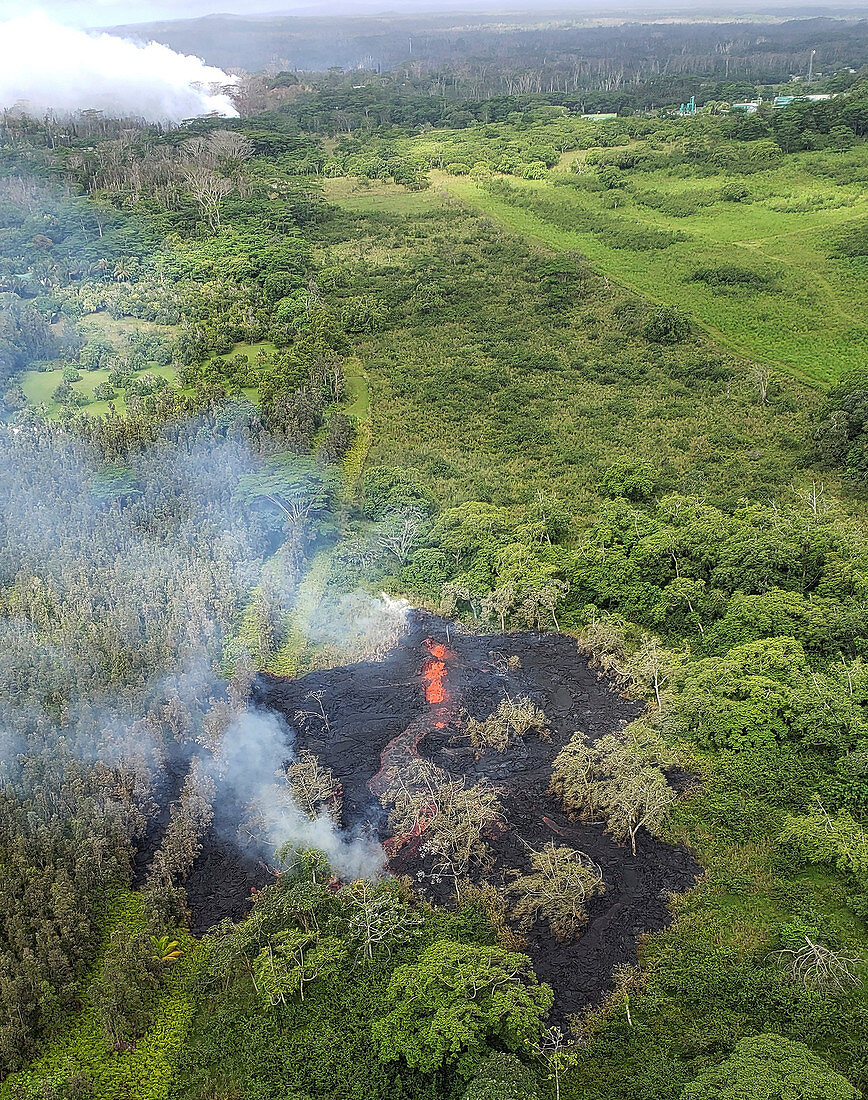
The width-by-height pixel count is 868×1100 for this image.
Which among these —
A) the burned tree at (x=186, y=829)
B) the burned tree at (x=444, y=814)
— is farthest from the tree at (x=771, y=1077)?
the burned tree at (x=186, y=829)

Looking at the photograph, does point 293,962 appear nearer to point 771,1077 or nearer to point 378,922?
point 378,922

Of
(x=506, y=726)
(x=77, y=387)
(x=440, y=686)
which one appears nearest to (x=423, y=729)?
(x=440, y=686)

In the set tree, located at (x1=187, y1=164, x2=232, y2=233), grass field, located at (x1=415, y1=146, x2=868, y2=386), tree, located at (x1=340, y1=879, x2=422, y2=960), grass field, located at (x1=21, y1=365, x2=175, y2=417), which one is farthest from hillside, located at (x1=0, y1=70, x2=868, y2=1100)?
tree, located at (x1=187, y1=164, x2=232, y2=233)

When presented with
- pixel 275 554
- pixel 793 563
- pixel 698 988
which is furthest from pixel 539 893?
pixel 275 554

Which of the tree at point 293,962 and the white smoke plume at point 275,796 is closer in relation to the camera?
the tree at point 293,962

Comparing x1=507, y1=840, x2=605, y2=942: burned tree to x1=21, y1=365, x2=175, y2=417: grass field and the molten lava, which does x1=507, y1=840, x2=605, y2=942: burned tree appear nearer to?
the molten lava

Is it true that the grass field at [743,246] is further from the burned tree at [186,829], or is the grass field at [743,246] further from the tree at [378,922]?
the burned tree at [186,829]
